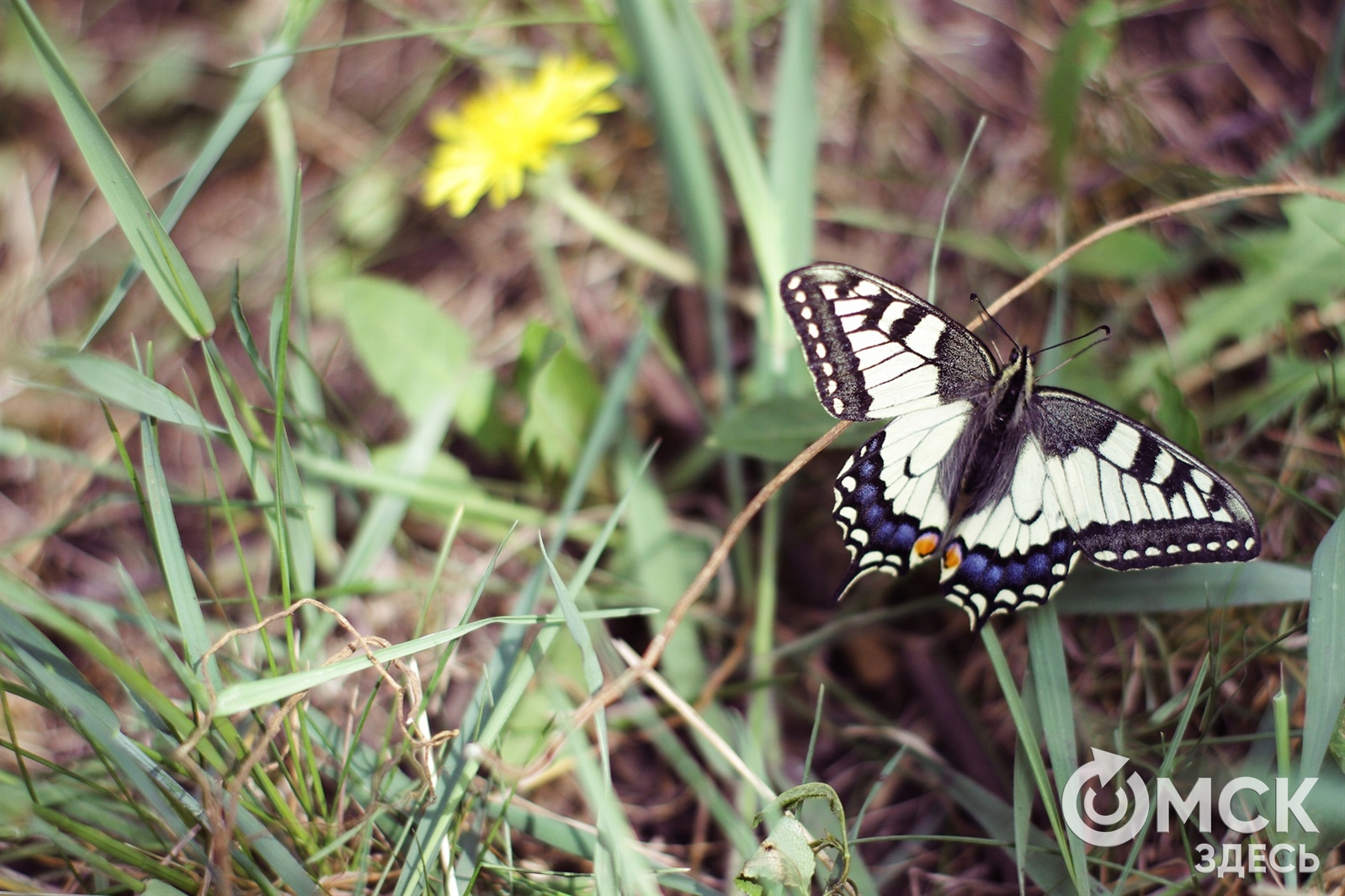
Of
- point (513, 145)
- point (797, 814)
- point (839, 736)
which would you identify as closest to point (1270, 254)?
point (839, 736)

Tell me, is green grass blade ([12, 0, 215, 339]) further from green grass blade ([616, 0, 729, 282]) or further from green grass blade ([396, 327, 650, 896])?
green grass blade ([616, 0, 729, 282])

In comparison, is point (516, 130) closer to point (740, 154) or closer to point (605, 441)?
point (740, 154)

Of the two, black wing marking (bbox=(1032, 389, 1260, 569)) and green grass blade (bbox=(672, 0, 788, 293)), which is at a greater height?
green grass blade (bbox=(672, 0, 788, 293))

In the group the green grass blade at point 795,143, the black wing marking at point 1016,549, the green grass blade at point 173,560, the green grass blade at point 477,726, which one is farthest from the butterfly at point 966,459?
the green grass blade at point 173,560

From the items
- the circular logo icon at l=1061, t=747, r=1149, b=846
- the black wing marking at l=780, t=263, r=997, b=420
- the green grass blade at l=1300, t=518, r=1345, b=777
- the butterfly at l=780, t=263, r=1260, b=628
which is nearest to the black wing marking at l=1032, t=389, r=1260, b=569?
the butterfly at l=780, t=263, r=1260, b=628

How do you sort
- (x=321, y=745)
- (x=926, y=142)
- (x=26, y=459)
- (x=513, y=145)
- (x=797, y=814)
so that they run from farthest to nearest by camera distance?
(x=926, y=142)
(x=26, y=459)
(x=513, y=145)
(x=321, y=745)
(x=797, y=814)

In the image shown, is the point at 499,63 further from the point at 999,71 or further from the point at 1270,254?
the point at 1270,254
